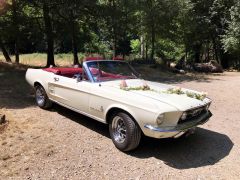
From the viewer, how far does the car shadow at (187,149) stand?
16.2 ft

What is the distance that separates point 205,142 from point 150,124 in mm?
1753

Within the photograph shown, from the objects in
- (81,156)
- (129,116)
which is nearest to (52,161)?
(81,156)

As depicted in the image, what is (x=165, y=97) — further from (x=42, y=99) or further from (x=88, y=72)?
(x=42, y=99)

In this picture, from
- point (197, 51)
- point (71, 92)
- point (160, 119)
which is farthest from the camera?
point (197, 51)

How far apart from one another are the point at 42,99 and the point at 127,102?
3.23 meters

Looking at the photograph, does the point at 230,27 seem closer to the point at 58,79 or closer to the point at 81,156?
the point at 58,79

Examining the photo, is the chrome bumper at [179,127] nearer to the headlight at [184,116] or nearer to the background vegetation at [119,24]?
the headlight at [184,116]

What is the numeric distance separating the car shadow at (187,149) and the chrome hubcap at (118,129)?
31cm

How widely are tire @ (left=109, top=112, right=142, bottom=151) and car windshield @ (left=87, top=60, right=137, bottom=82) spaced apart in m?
1.05

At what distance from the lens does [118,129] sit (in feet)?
17.1

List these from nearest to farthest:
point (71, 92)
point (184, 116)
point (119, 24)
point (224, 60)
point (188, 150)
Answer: point (184, 116) < point (188, 150) < point (71, 92) < point (119, 24) < point (224, 60)

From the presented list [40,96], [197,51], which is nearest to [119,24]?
[40,96]

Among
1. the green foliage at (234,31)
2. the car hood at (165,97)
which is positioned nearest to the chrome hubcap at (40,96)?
the car hood at (165,97)

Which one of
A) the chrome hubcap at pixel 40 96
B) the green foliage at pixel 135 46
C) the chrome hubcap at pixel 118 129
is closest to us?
the chrome hubcap at pixel 118 129
